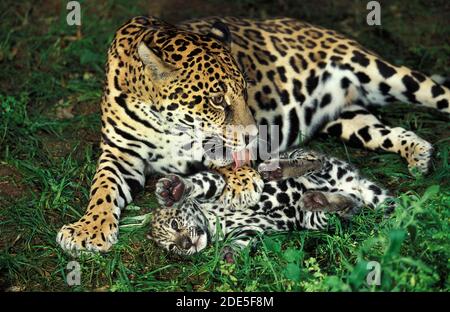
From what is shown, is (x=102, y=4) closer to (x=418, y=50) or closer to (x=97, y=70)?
(x=97, y=70)

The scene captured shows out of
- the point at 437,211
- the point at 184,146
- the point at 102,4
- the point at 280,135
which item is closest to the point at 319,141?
the point at 280,135

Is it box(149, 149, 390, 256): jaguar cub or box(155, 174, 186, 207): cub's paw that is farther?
box(155, 174, 186, 207): cub's paw

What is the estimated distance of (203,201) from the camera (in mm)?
8242

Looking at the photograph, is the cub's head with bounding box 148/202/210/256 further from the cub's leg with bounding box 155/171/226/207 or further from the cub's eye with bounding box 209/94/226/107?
the cub's eye with bounding box 209/94/226/107

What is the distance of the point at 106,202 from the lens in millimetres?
8117

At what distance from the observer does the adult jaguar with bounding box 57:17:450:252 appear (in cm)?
784

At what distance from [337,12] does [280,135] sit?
3.44 metres

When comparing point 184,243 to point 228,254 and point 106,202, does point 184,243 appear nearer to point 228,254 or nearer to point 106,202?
point 228,254

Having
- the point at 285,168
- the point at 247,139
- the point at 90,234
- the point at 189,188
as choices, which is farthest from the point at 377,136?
the point at 90,234

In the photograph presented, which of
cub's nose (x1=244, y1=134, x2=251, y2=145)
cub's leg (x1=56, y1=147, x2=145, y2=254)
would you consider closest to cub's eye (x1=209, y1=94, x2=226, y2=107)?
cub's nose (x1=244, y1=134, x2=251, y2=145)

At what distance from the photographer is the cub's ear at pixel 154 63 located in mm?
7734

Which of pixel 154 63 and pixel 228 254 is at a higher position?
pixel 154 63

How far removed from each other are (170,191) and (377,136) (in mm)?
2752
